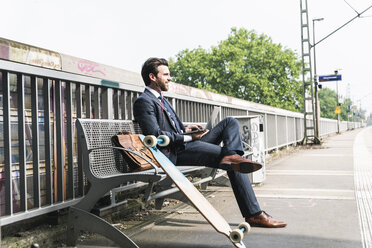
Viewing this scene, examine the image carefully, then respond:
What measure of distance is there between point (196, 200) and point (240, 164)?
30.1 inches

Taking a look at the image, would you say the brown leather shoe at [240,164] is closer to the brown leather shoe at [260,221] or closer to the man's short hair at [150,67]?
the brown leather shoe at [260,221]

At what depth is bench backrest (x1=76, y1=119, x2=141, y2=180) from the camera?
9.97ft

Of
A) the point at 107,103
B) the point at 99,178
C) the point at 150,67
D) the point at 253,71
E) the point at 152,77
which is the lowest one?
the point at 99,178

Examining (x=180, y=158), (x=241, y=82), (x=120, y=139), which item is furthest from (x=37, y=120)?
(x=241, y=82)

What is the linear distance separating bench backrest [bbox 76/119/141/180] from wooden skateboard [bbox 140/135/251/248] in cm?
50

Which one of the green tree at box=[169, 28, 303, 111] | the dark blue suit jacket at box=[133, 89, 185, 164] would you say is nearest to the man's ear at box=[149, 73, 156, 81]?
the dark blue suit jacket at box=[133, 89, 185, 164]

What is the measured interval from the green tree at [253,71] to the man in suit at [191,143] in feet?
153

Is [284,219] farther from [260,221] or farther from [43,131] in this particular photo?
[43,131]

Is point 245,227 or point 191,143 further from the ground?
point 191,143

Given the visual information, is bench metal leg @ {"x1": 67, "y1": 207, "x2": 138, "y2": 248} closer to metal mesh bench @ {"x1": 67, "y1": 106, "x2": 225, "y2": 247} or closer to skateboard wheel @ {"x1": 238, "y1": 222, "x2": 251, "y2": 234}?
metal mesh bench @ {"x1": 67, "y1": 106, "x2": 225, "y2": 247}

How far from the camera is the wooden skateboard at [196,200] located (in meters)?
2.54

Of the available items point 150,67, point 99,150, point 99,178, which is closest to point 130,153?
point 99,150

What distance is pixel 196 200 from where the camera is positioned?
2.69 m

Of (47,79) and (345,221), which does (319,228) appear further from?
(47,79)
